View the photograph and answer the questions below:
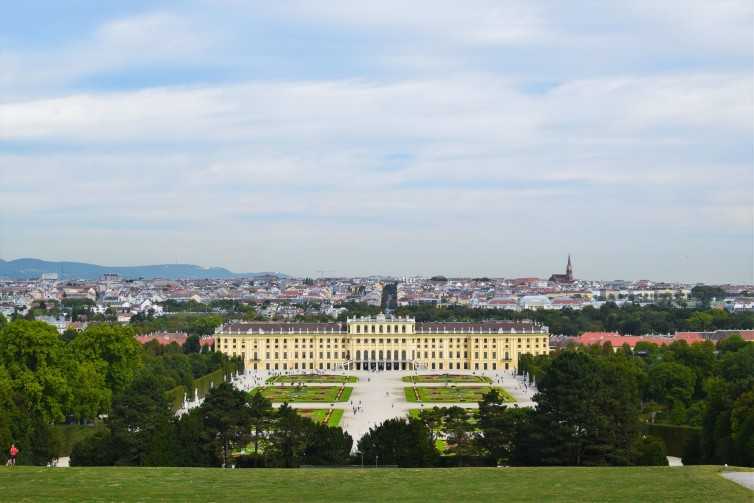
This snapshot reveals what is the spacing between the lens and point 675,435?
133ft

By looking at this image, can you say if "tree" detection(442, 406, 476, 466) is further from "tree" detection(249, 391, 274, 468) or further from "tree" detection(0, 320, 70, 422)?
"tree" detection(0, 320, 70, 422)

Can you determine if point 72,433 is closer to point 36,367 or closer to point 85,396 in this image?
point 85,396

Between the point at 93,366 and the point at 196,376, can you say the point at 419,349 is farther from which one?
the point at 93,366

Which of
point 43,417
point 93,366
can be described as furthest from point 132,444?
point 93,366

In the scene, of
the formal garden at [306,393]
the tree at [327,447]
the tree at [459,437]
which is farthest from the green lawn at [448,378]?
the tree at [327,447]

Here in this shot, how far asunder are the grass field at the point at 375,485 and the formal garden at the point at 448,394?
3285cm

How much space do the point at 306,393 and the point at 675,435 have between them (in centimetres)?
3069

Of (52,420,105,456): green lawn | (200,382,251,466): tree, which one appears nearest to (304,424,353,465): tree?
(200,382,251,466): tree

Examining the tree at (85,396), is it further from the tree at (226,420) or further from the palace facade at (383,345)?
the palace facade at (383,345)

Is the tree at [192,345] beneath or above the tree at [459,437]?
beneath

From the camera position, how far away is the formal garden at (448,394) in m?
60.1

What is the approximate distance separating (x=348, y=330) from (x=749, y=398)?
206 feet

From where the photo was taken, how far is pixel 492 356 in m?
91.8

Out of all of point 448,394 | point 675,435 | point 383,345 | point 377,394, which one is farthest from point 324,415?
point 383,345
